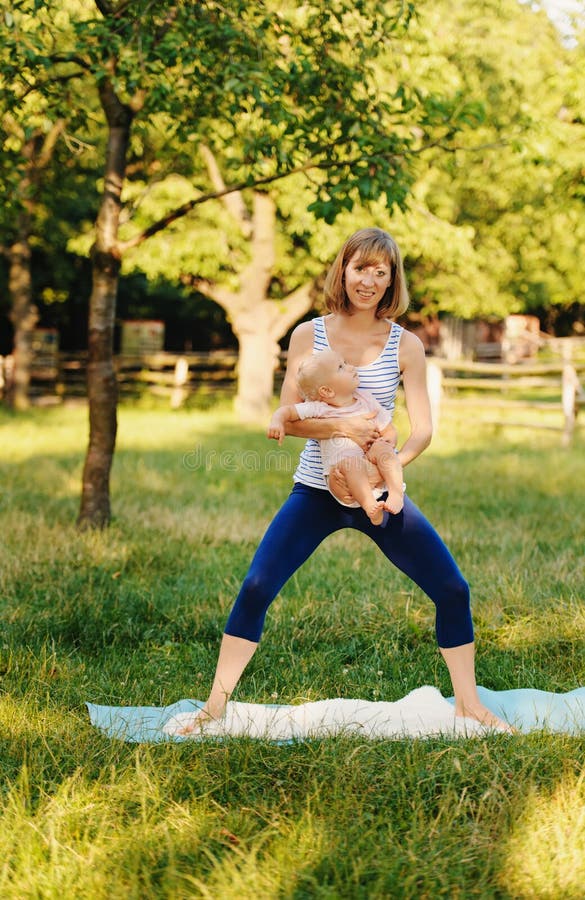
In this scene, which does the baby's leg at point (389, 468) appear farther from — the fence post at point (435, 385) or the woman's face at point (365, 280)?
the fence post at point (435, 385)

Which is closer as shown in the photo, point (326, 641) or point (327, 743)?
point (327, 743)

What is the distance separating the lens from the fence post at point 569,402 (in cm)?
1439

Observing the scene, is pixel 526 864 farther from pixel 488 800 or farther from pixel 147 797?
pixel 147 797

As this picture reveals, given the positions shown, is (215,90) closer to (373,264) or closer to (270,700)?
(373,264)

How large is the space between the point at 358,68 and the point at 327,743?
5145 millimetres

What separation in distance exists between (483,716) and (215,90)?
468 cm

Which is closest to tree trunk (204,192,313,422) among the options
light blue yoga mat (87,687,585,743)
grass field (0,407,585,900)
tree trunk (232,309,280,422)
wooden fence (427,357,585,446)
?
tree trunk (232,309,280,422)

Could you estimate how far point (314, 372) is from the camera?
3.54 m

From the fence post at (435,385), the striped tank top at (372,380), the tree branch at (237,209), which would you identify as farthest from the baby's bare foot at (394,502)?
the tree branch at (237,209)

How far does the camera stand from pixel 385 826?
305 centimetres

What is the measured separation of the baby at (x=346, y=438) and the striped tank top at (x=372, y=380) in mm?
92

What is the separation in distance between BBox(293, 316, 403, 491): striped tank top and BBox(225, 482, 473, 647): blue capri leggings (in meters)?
0.06

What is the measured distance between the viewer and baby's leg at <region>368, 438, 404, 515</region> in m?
3.57

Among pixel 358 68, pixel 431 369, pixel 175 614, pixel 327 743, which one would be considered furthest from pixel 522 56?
pixel 327 743
